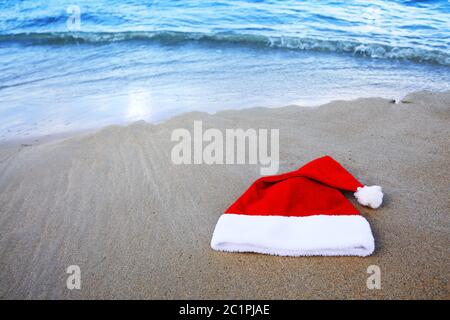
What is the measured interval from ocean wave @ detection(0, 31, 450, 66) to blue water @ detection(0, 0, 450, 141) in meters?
0.03

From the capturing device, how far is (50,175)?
312cm

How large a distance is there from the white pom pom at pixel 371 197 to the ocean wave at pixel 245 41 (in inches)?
216

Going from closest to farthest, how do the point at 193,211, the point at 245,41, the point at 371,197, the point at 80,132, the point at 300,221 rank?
the point at 300,221 < the point at 371,197 < the point at 193,211 < the point at 80,132 < the point at 245,41

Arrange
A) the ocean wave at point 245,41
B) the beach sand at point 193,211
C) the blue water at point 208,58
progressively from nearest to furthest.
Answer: the beach sand at point 193,211
the blue water at point 208,58
the ocean wave at point 245,41

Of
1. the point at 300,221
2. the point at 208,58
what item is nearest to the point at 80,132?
the point at 300,221

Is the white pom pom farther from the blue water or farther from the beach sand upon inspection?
the blue water

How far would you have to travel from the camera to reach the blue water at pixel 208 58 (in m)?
4.91

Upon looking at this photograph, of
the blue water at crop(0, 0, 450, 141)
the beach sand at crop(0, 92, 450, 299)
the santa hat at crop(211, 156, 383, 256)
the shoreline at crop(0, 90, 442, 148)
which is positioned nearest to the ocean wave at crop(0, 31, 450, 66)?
the blue water at crop(0, 0, 450, 141)

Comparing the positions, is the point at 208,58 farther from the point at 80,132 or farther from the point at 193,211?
the point at 193,211

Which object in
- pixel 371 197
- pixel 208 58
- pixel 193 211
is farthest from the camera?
pixel 208 58

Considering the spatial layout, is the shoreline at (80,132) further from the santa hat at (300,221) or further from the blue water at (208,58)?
the santa hat at (300,221)

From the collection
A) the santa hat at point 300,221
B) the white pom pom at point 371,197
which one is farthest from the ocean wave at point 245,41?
the santa hat at point 300,221

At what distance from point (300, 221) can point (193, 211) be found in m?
0.90

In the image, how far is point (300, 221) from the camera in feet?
6.89
